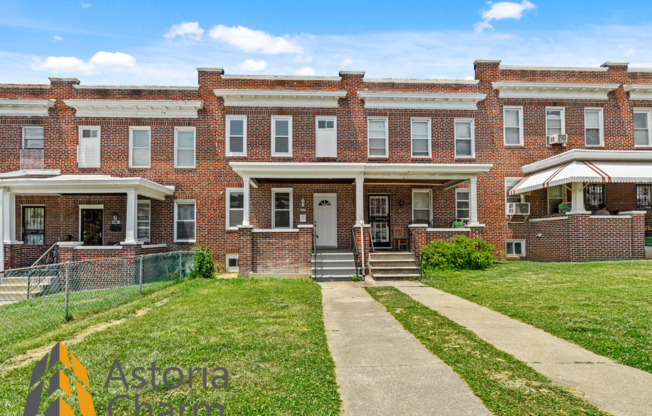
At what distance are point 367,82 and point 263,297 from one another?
11.5 m

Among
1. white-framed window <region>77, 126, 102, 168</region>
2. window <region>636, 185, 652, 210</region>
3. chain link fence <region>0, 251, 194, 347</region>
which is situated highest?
white-framed window <region>77, 126, 102, 168</region>

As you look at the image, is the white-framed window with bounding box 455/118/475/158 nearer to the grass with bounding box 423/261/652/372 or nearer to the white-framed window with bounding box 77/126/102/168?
the grass with bounding box 423/261/652/372

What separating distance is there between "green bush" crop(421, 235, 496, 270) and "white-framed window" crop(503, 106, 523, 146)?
605cm

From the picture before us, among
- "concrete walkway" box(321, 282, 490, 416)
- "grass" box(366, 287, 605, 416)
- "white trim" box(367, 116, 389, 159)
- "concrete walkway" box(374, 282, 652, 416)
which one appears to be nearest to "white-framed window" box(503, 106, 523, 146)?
"white trim" box(367, 116, 389, 159)

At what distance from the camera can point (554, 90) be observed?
59.2 ft

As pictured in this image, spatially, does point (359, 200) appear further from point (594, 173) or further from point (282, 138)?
point (594, 173)

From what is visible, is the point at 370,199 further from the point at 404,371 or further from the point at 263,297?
the point at 404,371

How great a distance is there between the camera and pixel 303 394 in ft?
13.5

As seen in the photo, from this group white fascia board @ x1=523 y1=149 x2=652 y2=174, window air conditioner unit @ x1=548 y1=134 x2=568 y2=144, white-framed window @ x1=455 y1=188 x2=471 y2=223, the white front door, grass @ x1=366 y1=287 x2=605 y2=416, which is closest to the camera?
grass @ x1=366 y1=287 x2=605 y2=416

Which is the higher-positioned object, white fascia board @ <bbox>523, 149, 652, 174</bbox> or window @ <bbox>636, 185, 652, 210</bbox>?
white fascia board @ <bbox>523, 149, 652, 174</bbox>

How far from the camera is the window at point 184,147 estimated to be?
691 inches

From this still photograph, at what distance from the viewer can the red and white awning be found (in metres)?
14.6

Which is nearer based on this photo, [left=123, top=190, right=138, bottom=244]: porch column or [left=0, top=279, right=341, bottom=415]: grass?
A: [left=0, top=279, right=341, bottom=415]: grass

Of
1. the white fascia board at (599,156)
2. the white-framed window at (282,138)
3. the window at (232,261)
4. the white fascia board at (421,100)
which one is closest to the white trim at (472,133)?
the white fascia board at (421,100)
